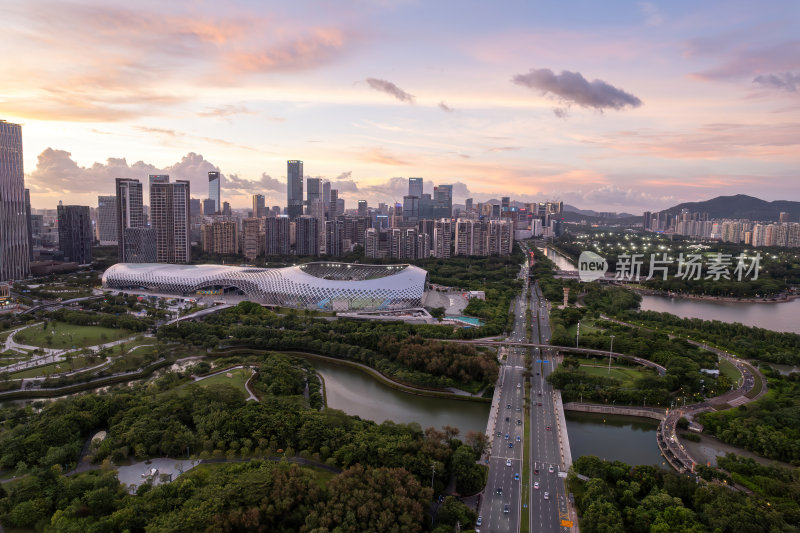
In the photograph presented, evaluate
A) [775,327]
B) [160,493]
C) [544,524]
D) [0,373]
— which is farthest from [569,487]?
[775,327]

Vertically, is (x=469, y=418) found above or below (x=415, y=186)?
below

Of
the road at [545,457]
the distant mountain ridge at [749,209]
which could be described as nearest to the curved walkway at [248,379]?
the road at [545,457]

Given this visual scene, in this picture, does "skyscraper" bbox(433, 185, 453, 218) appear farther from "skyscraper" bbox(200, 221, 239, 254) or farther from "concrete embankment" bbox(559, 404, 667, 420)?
"concrete embankment" bbox(559, 404, 667, 420)

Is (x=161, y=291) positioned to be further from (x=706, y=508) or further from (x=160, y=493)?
(x=706, y=508)

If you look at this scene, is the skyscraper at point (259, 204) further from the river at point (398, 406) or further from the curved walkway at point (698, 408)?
the curved walkway at point (698, 408)

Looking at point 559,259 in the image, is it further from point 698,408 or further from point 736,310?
point 698,408

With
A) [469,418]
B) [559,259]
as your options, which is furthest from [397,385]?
[559,259]

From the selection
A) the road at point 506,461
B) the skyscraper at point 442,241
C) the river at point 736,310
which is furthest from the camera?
the skyscraper at point 442,241

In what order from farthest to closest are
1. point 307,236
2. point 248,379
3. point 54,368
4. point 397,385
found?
point 307,236 < point 54,368 < point 397,385 < point 248,379
